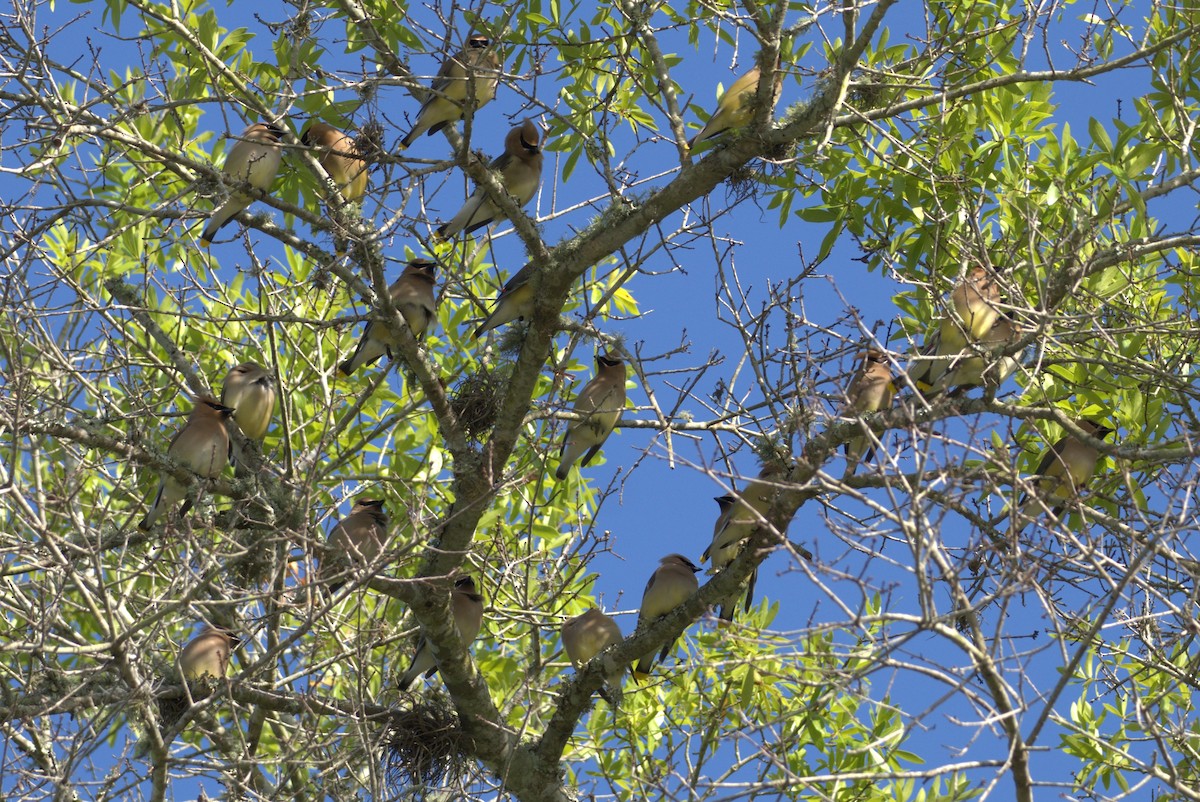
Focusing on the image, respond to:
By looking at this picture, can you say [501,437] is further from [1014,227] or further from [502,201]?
[1014,227]

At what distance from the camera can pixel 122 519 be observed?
9008 millimetres

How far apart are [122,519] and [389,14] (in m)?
3.88

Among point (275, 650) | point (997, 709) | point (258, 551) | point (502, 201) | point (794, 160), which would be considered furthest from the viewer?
point (258, 551)

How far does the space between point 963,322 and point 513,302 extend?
2.44m

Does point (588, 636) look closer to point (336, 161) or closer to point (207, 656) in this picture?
point (207, 656)

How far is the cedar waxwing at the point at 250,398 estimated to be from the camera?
7215 millimetres

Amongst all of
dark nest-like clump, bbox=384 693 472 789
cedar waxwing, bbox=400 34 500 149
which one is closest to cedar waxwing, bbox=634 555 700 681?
dark nest-like clump, bbox=384 693 472 789

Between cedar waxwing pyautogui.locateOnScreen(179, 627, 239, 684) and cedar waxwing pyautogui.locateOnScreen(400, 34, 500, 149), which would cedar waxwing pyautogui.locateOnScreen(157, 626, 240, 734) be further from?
cedar waxwing pyautogui.locateOnScreen(400, 34, 500, 149)

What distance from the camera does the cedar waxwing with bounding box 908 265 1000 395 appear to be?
6219 millimetres

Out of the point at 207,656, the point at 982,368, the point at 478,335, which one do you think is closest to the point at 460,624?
the point at 207,656

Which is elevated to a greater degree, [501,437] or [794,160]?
[794,160]

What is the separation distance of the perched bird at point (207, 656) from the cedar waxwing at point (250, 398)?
1016 mm

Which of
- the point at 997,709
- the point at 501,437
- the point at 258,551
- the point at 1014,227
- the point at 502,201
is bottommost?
the point at 997,709

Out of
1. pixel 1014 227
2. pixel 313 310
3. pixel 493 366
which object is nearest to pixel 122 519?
pixel 313 310
